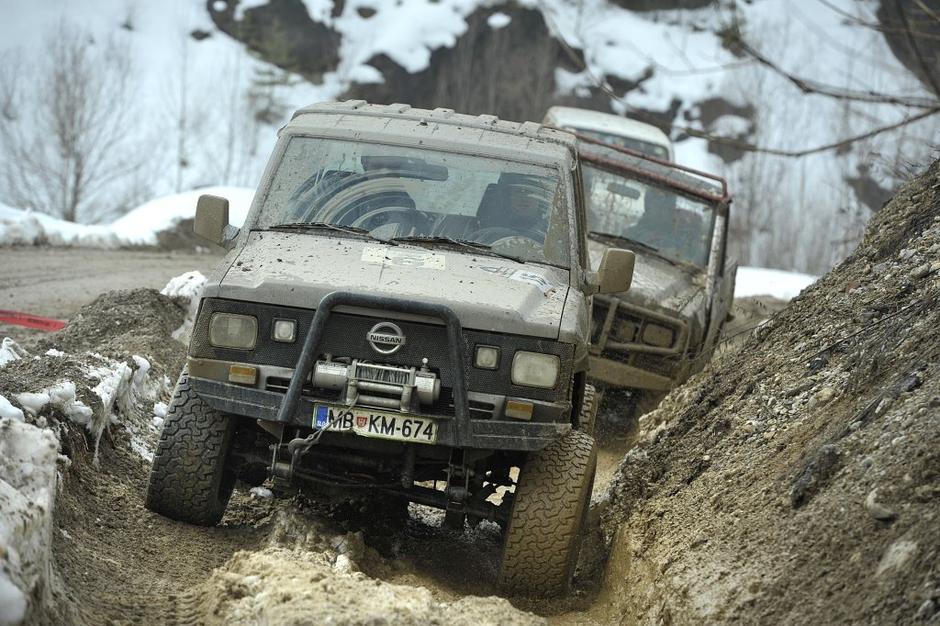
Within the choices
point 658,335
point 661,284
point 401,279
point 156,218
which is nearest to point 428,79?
point 156,218

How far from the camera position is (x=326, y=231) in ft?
20.1

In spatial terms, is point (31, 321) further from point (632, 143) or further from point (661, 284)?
point (632, 143)

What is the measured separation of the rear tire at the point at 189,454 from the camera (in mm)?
5656

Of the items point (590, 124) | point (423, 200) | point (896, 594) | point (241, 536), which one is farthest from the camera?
point (590, 124)

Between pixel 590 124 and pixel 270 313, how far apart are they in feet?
33.6

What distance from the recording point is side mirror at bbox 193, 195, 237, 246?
6211 millimetres

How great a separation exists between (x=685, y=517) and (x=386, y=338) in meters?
1.62

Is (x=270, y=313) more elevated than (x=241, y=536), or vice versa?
(x=270, y=313)

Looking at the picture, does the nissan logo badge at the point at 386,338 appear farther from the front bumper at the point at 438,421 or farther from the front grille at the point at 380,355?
the front bumper at the point at 438,421

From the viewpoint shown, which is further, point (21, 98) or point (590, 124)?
point (21, 98)

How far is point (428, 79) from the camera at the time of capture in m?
45.2

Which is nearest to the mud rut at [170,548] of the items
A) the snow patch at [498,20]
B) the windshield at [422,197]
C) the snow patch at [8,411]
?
the snow patch at [8,411]

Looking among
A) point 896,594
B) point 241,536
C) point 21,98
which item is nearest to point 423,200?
point 241,536

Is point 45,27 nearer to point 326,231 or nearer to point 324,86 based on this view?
point 324,86
